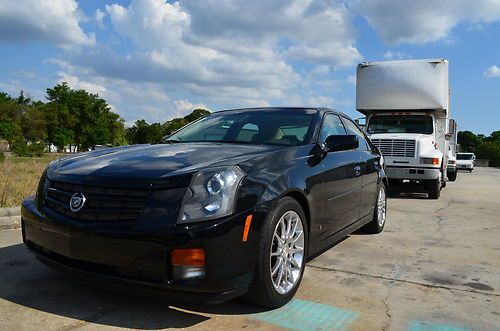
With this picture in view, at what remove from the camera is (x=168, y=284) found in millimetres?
2756

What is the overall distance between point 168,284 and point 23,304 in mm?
1284

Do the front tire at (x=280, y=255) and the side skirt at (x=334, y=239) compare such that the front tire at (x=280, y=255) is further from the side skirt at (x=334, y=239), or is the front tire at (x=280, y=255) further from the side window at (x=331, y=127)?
the side window at (x=331, y=127)

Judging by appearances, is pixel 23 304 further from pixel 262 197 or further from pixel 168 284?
pixel 262 197

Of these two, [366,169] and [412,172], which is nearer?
[366,169]

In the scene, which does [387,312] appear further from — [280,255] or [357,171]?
→ [357,171]

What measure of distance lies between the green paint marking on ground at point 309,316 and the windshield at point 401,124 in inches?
363

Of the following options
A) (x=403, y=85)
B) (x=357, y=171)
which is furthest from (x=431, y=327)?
(x=403, y=85)

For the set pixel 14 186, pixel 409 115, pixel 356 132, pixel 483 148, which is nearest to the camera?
pixel 356 132

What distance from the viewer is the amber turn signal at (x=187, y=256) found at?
8.99ft

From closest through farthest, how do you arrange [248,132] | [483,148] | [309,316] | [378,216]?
[309,316] < [248,132] < [378,216] < [483,148]

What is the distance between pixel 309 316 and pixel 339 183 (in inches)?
60.2

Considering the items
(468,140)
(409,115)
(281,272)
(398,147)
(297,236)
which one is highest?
(468,140)

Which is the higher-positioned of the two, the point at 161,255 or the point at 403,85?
the point at 403,85

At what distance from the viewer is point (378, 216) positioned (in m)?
6.11
